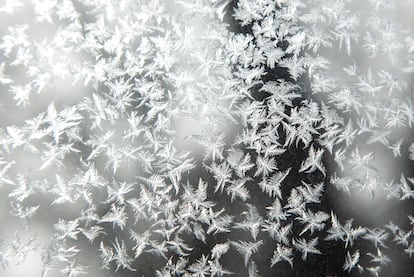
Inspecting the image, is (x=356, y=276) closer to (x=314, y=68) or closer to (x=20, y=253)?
(x=314, y=68)

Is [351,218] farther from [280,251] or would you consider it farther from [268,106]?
[268,106]

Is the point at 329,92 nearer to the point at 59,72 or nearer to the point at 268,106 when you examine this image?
the point at 268,106

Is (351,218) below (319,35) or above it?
below

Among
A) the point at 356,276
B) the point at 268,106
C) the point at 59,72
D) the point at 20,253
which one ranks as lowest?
the point at 356,276

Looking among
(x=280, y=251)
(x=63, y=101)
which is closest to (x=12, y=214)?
(x=63, y=101)

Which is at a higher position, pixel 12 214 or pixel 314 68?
pixel 314 68

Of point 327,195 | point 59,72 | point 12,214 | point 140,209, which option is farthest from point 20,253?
point 327,195
